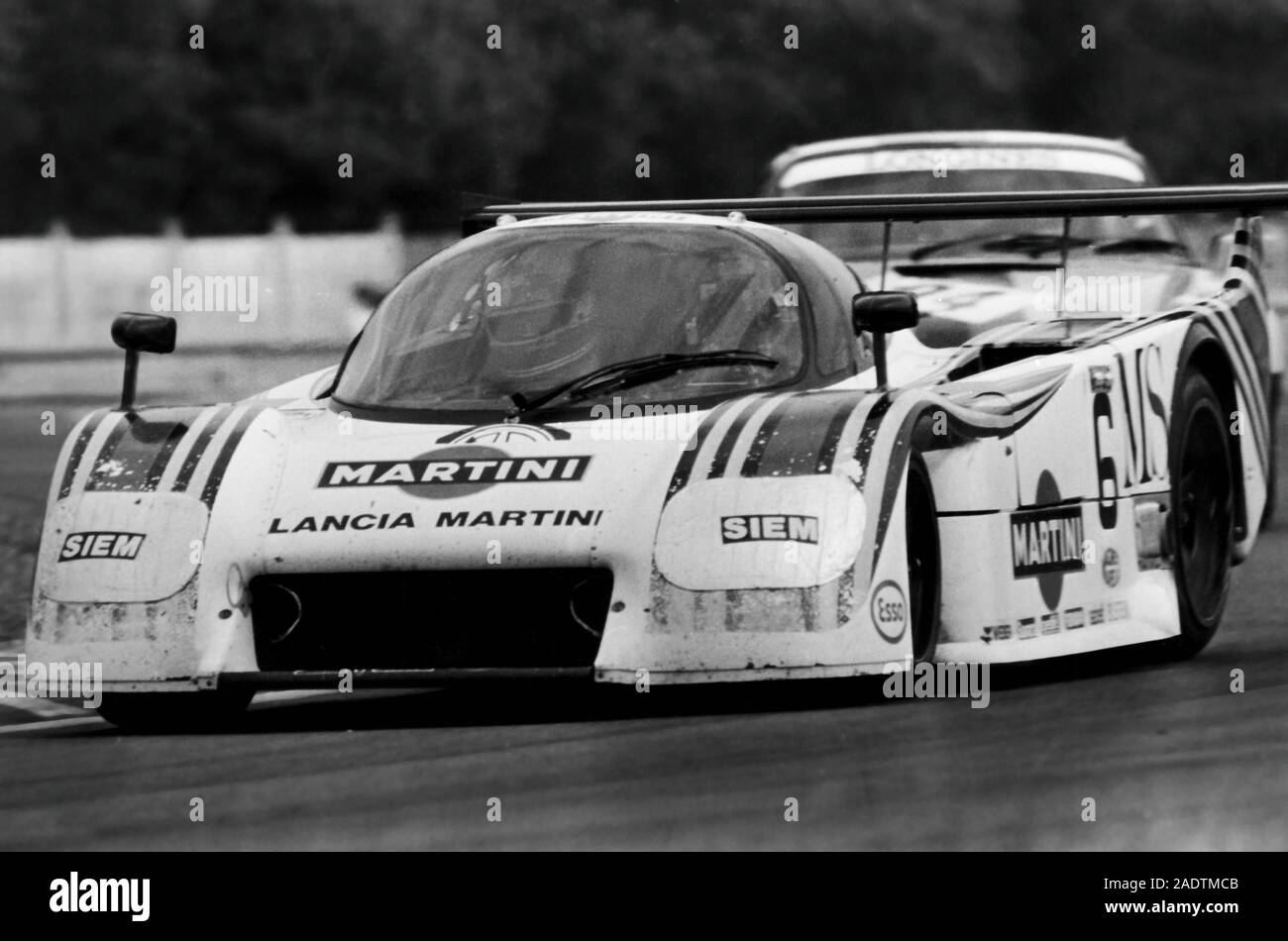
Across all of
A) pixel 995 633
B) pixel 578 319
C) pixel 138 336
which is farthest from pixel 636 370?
pixel 138 336

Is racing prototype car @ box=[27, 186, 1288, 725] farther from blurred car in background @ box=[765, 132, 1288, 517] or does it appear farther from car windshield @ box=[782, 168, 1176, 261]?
car windshield @ box=[782, 168, 1176, 261]

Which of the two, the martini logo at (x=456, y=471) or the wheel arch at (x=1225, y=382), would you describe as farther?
the wheel arch at (x=1225, y=382)

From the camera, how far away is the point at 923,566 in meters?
6.07

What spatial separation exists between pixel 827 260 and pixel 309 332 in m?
22.6

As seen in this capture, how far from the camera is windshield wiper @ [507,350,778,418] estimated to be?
6.45m

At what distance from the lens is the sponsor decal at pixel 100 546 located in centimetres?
600

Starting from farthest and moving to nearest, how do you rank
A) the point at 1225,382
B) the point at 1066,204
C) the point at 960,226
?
the point at 960,226
the point at 1066,204
the point at 1225,382

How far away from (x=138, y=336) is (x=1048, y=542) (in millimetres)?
2448

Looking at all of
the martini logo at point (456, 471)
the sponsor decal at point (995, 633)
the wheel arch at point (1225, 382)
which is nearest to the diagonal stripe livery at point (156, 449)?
the martini logo at point (456, 471)

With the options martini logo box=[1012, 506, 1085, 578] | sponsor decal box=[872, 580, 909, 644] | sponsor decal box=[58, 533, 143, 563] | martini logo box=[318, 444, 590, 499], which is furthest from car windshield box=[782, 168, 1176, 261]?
sponsor decal box=[58, 533, 143, 563]

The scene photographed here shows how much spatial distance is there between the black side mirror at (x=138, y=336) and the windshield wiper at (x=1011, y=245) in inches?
152

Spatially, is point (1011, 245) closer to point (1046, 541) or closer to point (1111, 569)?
point (1111, 569)

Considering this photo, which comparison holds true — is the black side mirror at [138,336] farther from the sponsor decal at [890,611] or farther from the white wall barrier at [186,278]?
the white wall barrier at [186,278]
